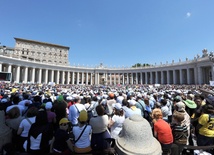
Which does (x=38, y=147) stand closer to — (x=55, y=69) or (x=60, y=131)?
(x=60, y=131)

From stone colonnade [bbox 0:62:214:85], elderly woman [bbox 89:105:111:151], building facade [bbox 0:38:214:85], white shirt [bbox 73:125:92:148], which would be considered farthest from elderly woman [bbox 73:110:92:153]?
building facade [bbox 0:38:214:85]

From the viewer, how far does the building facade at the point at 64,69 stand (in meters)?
52.0

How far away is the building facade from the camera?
52.0 meters

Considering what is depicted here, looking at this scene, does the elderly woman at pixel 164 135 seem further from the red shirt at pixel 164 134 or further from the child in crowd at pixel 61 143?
the child in crowd at pixel 61 143

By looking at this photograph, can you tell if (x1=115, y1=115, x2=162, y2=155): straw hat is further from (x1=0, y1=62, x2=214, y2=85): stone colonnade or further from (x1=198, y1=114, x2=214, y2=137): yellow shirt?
(x1=0, y1=62, x2=214, y2=85): stone colonnade

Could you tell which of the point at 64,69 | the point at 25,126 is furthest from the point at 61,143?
the point at 64,69

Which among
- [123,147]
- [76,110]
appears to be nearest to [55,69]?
[76,110]

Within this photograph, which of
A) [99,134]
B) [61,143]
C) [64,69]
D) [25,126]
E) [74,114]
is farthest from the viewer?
[64,69]

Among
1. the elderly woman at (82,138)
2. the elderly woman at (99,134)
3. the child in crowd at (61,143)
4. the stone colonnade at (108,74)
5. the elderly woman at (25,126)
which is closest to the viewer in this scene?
the child in crowd at (61,143)

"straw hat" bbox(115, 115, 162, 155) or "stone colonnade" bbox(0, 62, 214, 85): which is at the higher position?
"stone colonnade" bbox(0, 62, 214, 85)

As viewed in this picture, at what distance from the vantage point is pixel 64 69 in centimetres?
7175

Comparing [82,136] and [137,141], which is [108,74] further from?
[137,141]

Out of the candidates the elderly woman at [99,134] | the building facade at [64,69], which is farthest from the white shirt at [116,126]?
the building facade at [64,69]

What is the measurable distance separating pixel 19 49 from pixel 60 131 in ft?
285
